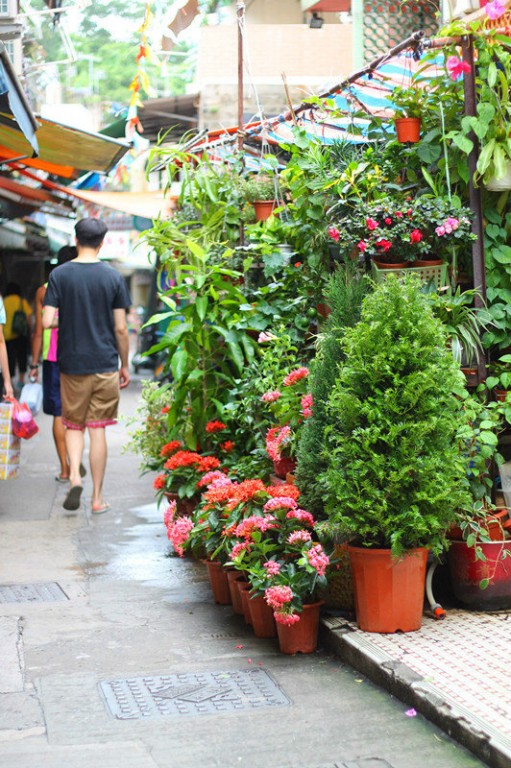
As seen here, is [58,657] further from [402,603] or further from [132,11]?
[132,11]

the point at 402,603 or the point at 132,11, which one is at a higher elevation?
the point at 132,11

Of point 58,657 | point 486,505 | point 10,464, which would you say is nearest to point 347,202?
point 486,505

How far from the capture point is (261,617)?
5371mm

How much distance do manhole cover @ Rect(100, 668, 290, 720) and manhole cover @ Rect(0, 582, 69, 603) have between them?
59.0 inches

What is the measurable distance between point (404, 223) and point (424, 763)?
117 inches

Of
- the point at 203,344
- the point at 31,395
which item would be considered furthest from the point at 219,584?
the point at 31,395

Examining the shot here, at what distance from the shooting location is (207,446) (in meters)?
7.56

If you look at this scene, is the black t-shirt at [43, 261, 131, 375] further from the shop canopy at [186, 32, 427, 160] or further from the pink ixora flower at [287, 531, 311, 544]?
the pink ixora flower at [287, 531, 311, 544]

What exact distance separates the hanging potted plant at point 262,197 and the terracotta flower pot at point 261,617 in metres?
3.53

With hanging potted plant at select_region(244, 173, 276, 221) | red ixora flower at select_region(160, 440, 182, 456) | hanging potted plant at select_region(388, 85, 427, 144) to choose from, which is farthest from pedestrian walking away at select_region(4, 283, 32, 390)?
hanging potted plant at select_region(388, 85, 427, 144)

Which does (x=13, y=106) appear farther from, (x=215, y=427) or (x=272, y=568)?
(x=272, y=568)

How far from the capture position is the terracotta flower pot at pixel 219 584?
5.98m

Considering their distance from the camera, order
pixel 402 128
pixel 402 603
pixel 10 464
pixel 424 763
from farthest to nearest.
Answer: pixel 10 464
pixel 402 128
pixel 402 603
pixel 424 763

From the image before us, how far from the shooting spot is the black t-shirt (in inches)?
328
